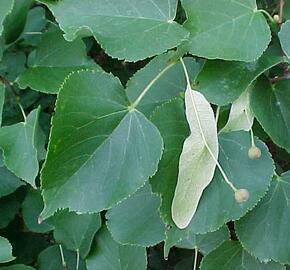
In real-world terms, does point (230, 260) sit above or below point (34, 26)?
below

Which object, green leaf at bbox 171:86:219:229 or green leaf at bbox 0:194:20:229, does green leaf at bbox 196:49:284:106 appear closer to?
green leaf at bbox 171:86:219:229

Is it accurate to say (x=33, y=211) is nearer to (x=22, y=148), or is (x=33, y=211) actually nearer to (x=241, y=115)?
(x=22, y=148)

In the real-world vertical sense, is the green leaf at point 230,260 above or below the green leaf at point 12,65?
→ below

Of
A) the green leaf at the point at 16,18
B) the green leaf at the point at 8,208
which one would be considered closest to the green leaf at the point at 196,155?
the green leaf at the point at 16,18

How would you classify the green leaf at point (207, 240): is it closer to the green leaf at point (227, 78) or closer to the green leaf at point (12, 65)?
the green leaf at point (227, 78)

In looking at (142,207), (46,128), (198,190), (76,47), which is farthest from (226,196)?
(46,128)

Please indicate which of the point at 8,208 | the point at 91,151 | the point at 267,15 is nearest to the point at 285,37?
the point at 267,15

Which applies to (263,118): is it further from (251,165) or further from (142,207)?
(142,207)
